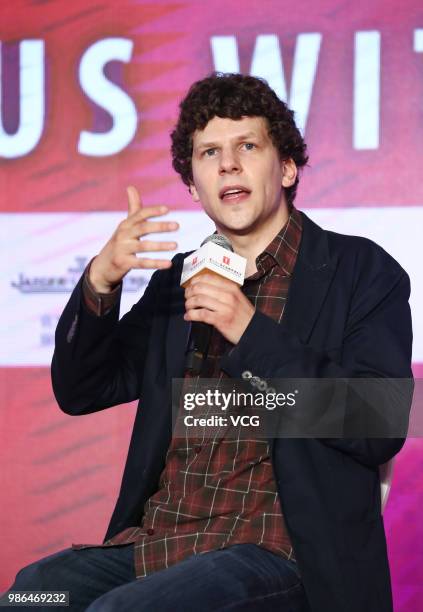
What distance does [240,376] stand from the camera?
5.66 ft

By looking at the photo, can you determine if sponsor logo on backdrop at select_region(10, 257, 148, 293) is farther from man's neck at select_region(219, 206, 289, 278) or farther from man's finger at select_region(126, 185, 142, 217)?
man's finger at select_region(126, 185, 142, 217)

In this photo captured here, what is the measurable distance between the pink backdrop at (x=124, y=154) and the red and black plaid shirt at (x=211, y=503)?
1355 millimetres

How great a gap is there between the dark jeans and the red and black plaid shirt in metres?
0.04

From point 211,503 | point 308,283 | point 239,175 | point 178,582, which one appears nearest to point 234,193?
point 239,175

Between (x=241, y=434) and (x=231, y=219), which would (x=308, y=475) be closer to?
(x=241, y=434)

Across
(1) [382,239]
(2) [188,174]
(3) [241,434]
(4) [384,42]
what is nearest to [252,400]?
(3) [241,434]

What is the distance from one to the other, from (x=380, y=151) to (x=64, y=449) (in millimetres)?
1487

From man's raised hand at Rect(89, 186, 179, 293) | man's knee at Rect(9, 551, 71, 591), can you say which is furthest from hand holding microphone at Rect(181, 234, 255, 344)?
man's knee at Rect(9, 551, 71, 591)

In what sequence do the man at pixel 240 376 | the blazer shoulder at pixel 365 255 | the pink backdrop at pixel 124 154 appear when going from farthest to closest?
the pink backdrop at pixel 124 154, the blazer shoulder at pixel 365 255, the man at pixel 240 376

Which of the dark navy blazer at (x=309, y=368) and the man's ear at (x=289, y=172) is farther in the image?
the man's ear at (x=289, y=172)

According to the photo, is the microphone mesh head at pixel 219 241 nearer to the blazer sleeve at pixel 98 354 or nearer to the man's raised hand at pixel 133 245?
the man's raised hand at pixel 133 245

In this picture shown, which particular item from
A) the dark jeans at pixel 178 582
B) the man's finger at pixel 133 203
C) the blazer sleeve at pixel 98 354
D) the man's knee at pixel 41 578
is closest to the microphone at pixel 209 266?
the man's finger at pixel 133 203

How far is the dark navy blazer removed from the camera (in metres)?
1.73

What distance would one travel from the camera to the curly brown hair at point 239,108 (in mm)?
2213
